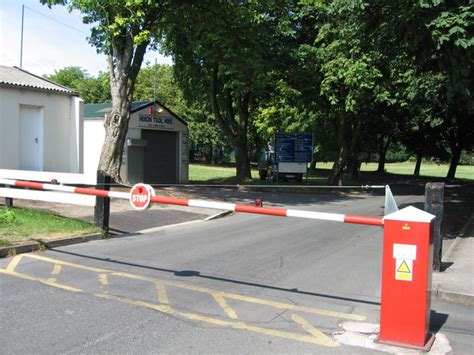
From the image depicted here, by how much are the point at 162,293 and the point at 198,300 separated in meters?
0.53

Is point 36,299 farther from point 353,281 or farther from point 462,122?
point 462,122

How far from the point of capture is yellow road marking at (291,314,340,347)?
480 cm

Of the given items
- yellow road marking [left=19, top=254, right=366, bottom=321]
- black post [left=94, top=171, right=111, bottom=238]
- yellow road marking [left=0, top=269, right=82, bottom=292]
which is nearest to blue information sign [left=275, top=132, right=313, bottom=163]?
black post [left=94, top=171, right=111, bottom=238]

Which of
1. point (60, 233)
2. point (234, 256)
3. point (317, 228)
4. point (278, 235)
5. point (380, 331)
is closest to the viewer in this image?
point (380, 331)

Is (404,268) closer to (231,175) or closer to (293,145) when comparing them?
(293,145)

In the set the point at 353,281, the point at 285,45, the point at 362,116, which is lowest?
the point at 353,281

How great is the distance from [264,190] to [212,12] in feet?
28.5

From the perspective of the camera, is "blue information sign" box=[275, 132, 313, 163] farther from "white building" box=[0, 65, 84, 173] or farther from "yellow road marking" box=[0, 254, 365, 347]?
"yellow road marking" box=[0, 254, 365, 347]

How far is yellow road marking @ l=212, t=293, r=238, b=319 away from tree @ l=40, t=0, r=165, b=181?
12332mm

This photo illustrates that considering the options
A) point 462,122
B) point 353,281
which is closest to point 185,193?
point 353,281

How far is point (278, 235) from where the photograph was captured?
440 inches

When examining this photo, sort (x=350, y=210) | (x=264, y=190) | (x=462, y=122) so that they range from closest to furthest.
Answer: (x=350, y=210)
(x=264, y=190)
(x=462, y=122)

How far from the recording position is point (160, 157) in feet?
91.5

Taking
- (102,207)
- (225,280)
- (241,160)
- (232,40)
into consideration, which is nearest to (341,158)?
(241,160)
